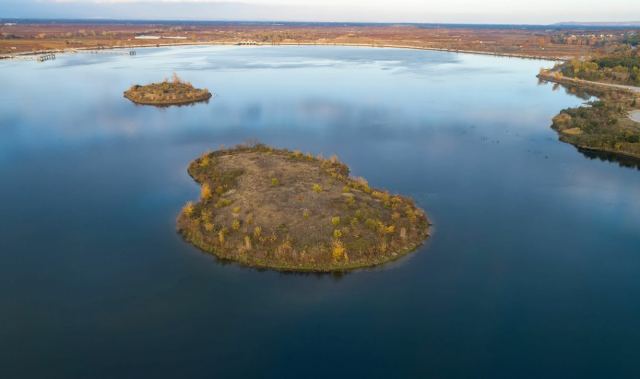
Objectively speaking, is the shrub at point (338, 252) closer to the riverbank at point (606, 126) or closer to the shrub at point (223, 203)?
the shrub at point (223, 203)

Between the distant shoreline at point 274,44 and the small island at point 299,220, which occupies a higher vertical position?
the distant shoreline at point 274,44

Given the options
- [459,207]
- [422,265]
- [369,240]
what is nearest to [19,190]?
[369,240]

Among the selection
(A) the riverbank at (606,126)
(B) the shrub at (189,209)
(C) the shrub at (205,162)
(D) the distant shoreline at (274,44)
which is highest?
(D) the distant shoreline at (274,44)

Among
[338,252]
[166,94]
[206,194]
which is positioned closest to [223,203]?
[206,194]

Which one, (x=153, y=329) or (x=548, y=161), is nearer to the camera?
(x=153, y=329)

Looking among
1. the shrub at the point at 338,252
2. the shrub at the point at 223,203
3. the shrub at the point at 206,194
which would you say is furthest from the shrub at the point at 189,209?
the shrub at the point at 338,252

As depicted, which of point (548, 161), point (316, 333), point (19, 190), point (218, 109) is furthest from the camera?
point (218, 109)

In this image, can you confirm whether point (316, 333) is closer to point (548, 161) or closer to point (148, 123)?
point (548, 161)
